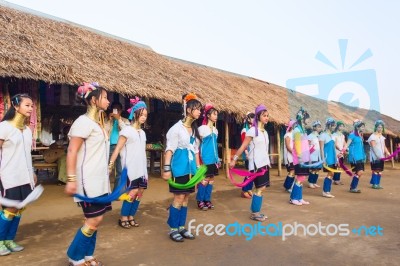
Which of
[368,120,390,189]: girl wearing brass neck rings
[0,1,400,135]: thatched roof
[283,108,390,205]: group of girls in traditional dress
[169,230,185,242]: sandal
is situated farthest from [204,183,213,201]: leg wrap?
[368,120,390,189]: girl wearing brass neck rings

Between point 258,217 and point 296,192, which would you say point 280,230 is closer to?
point 258,217

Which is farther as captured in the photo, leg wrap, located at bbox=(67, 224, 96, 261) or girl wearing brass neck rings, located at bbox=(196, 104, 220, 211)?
girl wearing brass neck rings, located at bbox=(196, 104, 220, 211)

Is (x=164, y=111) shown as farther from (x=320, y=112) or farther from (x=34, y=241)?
(x=320, y=112)

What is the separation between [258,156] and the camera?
498cm

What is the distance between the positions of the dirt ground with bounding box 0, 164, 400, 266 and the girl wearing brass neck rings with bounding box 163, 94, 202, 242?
22cm

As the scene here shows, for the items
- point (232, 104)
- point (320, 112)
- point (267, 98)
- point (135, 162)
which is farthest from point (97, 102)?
point (320, 112)

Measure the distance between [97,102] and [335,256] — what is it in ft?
9.96

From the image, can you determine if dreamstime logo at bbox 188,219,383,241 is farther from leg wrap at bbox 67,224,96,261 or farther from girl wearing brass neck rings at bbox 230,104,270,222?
leg wrap at bbox 67,224,96,261

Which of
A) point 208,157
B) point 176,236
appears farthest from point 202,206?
point 176,236

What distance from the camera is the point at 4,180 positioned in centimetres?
354

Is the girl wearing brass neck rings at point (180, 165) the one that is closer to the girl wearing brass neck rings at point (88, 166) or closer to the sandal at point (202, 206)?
the girl wearing brass neck rings at point (88, 166)

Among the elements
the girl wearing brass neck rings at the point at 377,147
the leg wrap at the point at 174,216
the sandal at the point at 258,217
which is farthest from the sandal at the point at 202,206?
the girl wearing brass neck rings at the point at 377,147

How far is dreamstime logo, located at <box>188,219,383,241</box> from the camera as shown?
14.2 ft

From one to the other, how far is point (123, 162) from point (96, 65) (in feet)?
13.9
